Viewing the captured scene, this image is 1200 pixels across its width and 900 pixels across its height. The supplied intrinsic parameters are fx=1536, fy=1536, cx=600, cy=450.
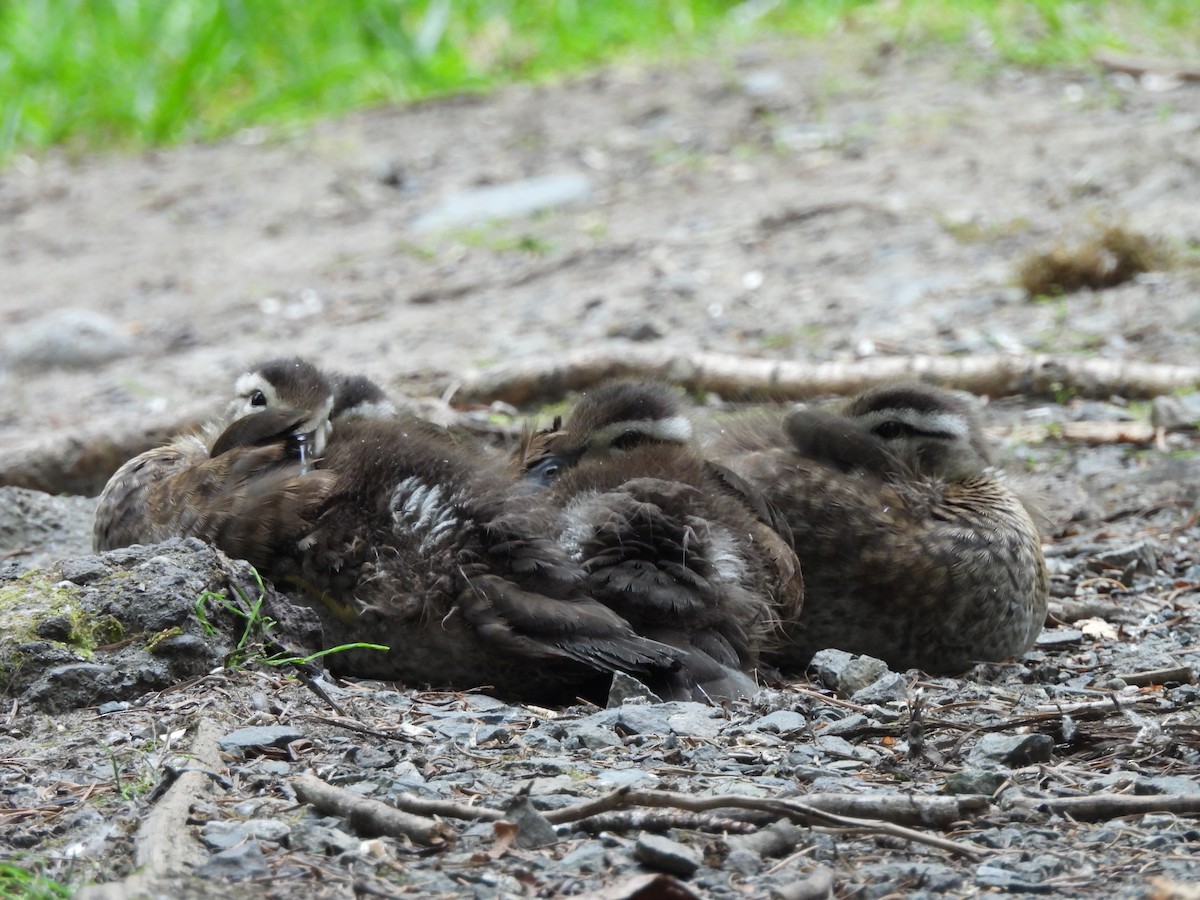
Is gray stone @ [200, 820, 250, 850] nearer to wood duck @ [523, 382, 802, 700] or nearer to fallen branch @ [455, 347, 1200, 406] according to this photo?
wood duck @ [523, 382, 802, 700]

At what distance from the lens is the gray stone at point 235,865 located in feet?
Result: 9.34

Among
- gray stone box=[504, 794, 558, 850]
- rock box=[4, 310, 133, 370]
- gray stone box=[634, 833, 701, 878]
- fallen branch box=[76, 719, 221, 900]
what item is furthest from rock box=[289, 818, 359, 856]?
rock box=[4, 310, 133, 370]

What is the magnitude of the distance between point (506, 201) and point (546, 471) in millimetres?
7830

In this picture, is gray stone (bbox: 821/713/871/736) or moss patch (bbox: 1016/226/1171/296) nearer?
gray stone (bbox: 821/713/871/736)

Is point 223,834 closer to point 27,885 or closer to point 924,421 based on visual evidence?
point 27,885

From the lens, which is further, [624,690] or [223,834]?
[624,690]

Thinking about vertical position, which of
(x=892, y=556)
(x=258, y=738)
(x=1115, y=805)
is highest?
(x=258, y=738)

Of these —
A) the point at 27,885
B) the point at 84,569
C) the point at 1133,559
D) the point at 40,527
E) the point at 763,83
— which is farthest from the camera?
the point at 763,83

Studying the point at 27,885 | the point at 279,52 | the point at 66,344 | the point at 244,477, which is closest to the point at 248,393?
the point at 244,477

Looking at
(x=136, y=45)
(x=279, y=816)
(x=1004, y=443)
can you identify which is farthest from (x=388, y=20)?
(x=279, y=816)

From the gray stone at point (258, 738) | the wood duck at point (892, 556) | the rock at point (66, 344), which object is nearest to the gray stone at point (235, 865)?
the gray stone at point (258, 738)

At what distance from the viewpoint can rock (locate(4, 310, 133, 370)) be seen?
401 inches

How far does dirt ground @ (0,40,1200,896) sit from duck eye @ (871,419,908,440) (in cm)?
77

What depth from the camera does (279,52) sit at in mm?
15680
